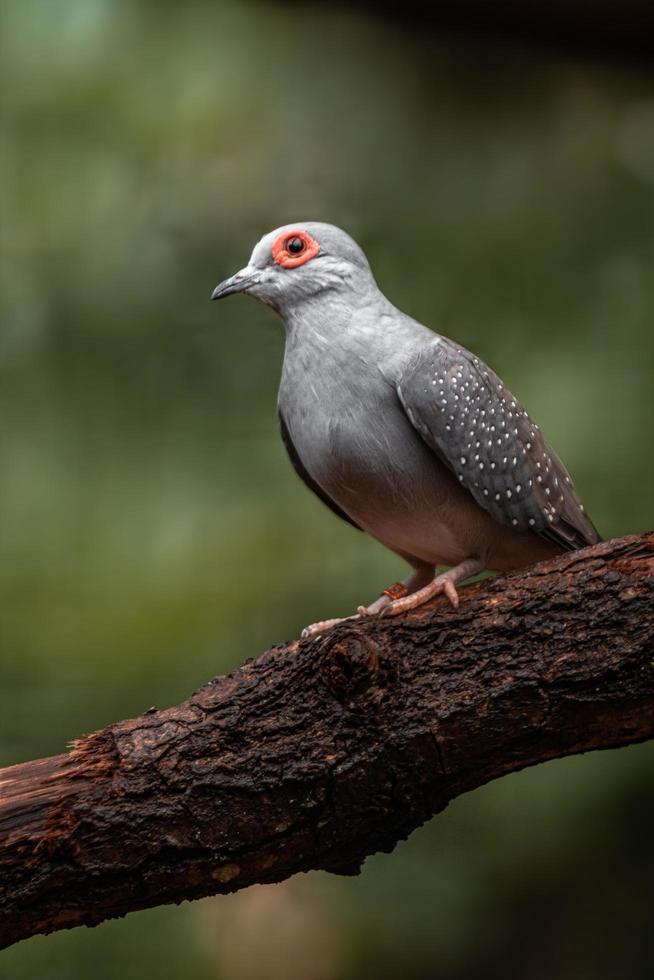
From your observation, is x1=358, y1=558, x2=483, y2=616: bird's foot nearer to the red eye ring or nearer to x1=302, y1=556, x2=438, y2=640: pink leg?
x1=302, y1=556, x2=438, y2=640: pink leg

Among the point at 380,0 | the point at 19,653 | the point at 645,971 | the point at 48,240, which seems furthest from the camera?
the point at 380,0

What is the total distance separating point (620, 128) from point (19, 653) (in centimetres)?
389

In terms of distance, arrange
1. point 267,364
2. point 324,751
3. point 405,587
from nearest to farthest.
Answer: point 324,751
point 405,587
point 267,364

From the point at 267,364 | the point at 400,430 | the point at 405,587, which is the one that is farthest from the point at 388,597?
the point at 267,364

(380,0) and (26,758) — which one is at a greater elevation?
(380,0)

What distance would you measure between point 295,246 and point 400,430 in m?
0.64

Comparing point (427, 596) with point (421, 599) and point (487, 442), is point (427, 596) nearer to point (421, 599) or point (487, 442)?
point (421, 599)

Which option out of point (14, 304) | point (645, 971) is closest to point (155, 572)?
point (14, 304)

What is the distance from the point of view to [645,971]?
4.59 m

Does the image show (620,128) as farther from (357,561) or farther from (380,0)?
(357,561)

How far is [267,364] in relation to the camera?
530 cm

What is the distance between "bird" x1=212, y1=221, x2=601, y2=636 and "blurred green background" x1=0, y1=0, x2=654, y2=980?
1841 mm

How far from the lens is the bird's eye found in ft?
10.4

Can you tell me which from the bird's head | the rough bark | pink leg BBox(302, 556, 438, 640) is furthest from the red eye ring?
the rough bark
